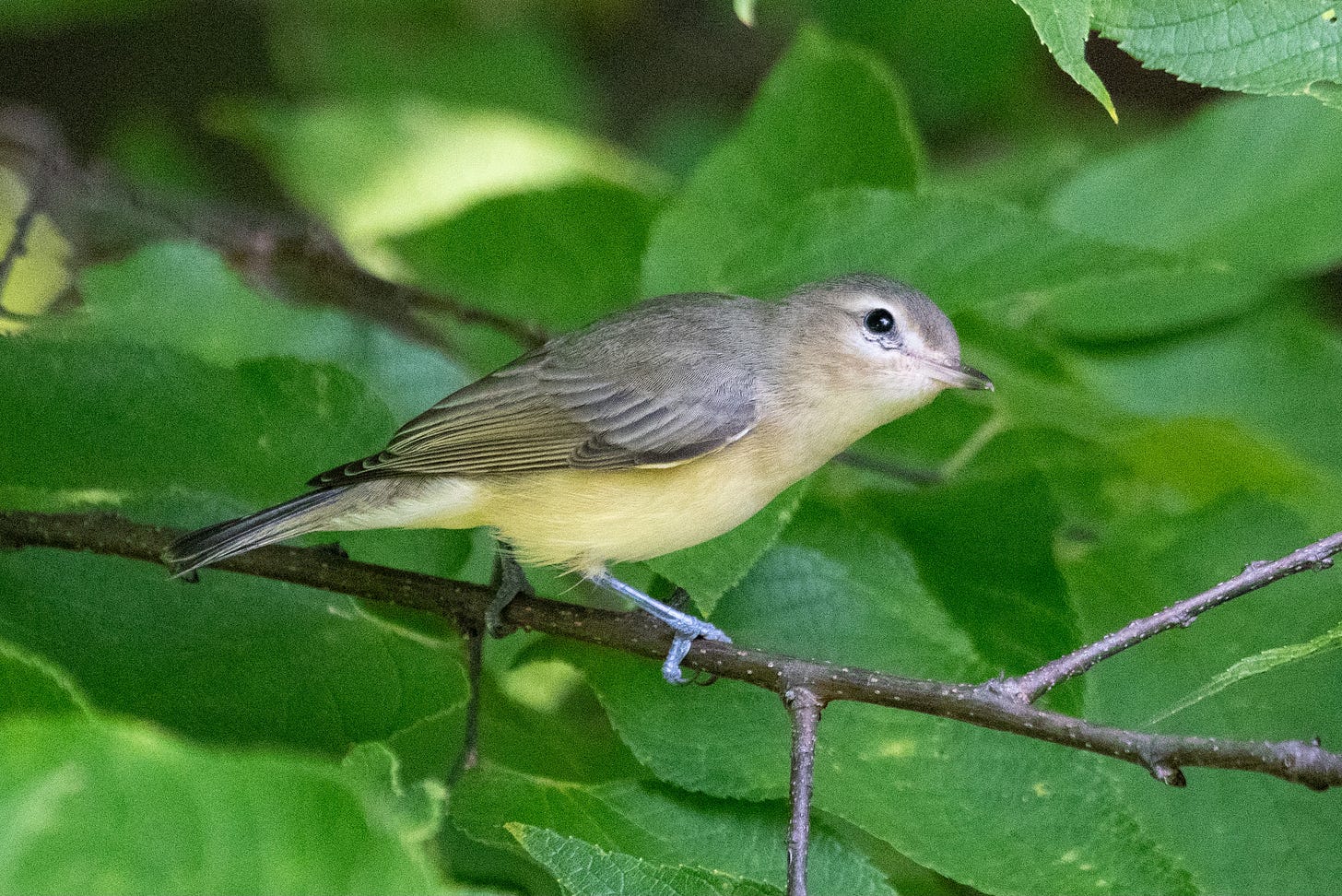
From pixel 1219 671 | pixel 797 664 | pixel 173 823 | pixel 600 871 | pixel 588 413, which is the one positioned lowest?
pixel 173 823

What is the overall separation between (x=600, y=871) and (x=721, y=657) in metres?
0.55

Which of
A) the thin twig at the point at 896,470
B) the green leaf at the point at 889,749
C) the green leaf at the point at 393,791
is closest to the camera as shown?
the green leaf at the point at 393,791

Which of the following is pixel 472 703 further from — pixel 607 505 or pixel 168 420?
pixel 168 420

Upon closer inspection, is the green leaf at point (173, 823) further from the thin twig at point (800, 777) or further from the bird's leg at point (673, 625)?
the bird's leg at point (673, 625)

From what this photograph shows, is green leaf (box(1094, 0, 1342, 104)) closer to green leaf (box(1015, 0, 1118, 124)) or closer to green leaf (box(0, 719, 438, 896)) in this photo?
green leaf (box(1015, 0, 1118, 124))

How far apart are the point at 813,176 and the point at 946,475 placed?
0.82 metres

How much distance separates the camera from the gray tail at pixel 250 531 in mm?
2266

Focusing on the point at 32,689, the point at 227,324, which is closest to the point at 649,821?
the point at 32,689

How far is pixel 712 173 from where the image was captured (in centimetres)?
329

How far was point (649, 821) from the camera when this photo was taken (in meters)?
2.28

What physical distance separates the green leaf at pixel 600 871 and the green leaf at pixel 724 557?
1.95ft

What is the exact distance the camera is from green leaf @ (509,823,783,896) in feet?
5.56

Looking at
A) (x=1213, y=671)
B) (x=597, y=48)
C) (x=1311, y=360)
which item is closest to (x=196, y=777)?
(x=1213, y=671)

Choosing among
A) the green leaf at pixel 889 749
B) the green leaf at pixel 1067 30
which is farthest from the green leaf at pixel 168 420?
the green leaf at pixel 1067 30
